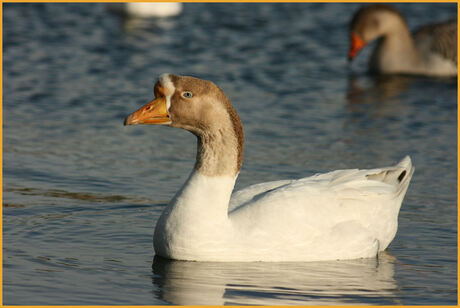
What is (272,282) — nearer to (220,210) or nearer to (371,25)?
(220,210)

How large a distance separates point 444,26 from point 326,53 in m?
2.40

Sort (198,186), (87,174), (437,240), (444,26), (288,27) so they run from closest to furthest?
(198,186)
(437,240)
(87,174)
(444,26)
(288,27)

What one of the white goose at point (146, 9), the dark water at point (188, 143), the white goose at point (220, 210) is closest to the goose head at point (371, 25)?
the dark water at point (188, 143)

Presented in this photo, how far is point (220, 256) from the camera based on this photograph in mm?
7988

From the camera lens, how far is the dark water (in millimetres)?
7613

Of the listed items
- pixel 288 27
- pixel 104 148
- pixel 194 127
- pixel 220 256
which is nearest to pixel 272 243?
pixel 220 256

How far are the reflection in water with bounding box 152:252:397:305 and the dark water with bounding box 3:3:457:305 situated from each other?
18mm

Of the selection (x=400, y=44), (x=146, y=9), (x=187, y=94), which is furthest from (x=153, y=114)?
(x=146, y=9)

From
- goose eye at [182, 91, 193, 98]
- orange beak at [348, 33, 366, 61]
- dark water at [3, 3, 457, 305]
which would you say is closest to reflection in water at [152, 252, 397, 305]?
dark water at [3, 3, 457, 305]

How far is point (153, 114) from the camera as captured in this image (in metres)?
8.06

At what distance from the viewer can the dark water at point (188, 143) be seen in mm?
7613

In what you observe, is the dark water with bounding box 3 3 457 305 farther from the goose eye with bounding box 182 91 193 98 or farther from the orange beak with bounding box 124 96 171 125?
the goose eye with bounding box 182 91 193 98

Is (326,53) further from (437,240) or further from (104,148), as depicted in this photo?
(437,240)

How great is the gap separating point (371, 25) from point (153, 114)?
35.7ft
